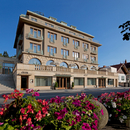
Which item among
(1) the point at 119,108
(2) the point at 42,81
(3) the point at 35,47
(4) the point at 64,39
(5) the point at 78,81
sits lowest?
(5) the point at 78,81

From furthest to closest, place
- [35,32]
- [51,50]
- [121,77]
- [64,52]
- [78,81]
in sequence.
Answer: [121,77]
[64,52]
[51,50]
[78,81]
[35,32]

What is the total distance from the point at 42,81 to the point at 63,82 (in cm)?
486

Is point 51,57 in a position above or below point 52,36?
below

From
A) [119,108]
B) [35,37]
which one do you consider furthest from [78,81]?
[119,108]

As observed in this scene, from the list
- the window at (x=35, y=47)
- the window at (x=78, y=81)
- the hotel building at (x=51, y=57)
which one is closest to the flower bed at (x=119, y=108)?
the hotel building at (x=51, y=57)

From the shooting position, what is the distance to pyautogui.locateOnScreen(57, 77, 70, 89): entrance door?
79.1ft

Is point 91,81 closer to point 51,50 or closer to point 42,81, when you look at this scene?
point 51,50

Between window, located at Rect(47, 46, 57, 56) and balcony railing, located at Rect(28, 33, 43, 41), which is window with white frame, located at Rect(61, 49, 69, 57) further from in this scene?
balcony railing, located at Rect(28, 33, 43, 41)

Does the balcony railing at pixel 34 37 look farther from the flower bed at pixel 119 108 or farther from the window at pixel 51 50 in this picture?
the flower bed at pixel 119 108

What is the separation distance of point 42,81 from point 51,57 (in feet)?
26.6

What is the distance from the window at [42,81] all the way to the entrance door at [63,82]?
2113 millimetres

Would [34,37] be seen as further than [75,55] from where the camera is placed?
No

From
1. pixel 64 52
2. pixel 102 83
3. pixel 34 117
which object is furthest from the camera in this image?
pixel 102 83

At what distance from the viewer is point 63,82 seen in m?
24.6
